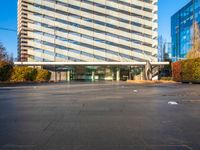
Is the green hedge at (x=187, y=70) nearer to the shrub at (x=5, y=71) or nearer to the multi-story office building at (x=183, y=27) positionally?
the shrub at (x=5, y=71)

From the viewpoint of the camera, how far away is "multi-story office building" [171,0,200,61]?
9804 cm

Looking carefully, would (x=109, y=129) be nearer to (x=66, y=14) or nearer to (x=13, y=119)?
(x=13, y=119)

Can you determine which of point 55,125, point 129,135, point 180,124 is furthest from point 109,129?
point 180,124

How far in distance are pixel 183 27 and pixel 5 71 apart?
262 feet

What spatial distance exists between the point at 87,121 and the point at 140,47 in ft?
252

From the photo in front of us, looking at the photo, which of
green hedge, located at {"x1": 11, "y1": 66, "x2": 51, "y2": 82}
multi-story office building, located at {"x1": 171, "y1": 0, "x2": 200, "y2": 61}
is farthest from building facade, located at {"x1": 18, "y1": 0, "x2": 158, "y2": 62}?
green hedge, located at {"x1": 11, "y1": 66, "x2": 51, "y2": 82}

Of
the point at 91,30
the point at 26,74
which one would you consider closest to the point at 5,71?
the point at 26,74

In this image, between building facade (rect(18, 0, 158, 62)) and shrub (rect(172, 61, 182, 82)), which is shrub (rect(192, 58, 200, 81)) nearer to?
shrub (rect(172, 61, 182, 82))

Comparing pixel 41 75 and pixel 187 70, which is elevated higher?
pixel 187 70

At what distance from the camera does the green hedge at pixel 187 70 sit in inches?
1499

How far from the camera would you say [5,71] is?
4144 centimetres

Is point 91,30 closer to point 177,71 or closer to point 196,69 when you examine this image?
point 177,71

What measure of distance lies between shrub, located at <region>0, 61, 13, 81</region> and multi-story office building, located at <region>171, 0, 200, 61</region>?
6412 cm

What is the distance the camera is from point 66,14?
274 ft
